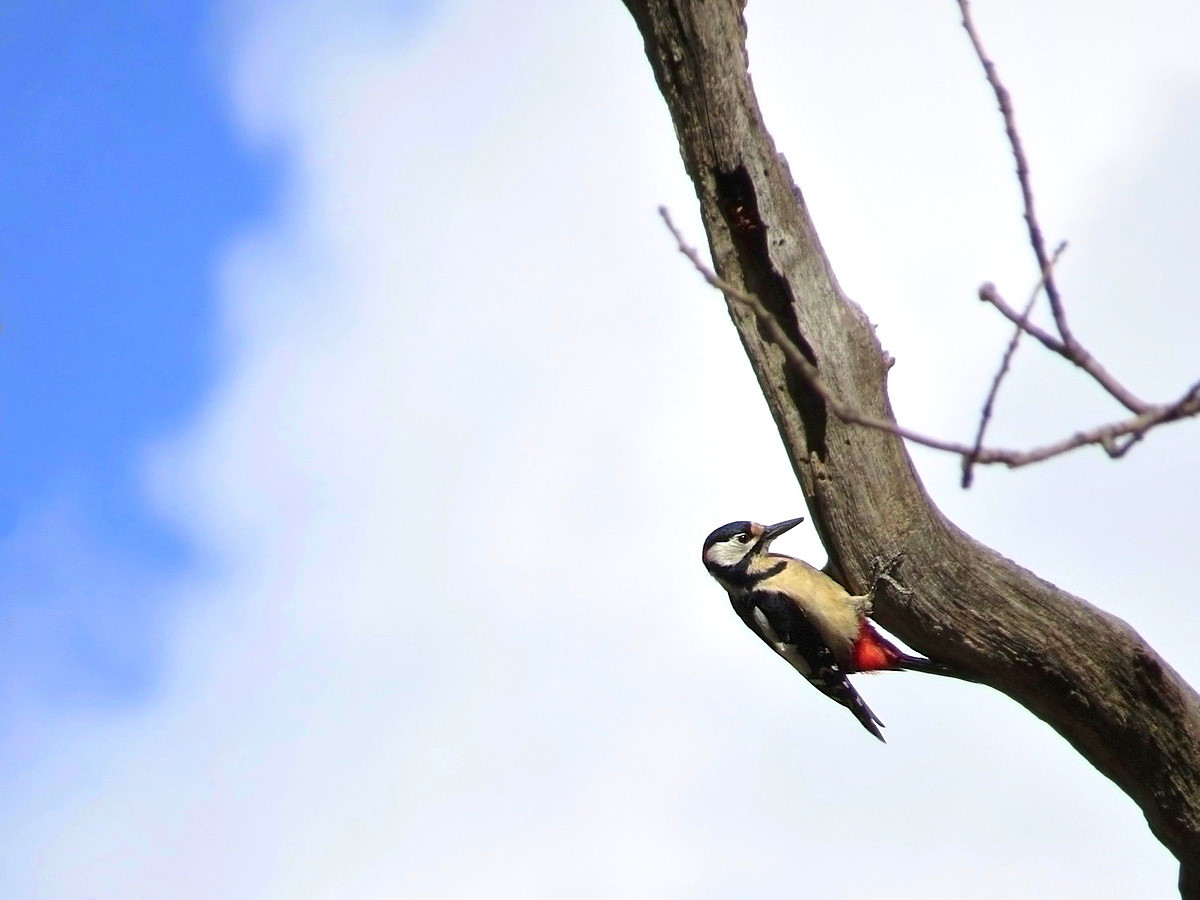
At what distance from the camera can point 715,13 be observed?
3.95 metres

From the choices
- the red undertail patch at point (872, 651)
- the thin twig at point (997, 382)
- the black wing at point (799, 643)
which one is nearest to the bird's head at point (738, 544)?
the black wing at point (799, 643)

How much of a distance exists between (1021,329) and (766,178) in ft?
5.87

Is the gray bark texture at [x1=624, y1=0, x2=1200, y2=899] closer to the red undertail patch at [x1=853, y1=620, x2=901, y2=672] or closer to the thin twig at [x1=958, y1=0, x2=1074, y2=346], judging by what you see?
the red undertail patch at [x1=853, y1=620, x2=901, y2=672]

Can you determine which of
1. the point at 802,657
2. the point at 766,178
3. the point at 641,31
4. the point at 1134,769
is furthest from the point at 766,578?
the point at 641,31

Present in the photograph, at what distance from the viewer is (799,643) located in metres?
5.87

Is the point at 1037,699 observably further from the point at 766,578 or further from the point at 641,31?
the point at 641,31

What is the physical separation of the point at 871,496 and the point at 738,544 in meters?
1.88

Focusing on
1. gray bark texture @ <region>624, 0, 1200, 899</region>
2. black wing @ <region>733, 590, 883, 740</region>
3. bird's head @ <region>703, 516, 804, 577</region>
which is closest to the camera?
gray bark texture @ <region>624, 0, 1200, 899</region>

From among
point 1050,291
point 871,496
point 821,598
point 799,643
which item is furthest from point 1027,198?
point 799,643

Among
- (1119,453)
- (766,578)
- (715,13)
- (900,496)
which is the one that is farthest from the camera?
(766,578)

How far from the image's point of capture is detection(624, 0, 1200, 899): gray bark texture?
3990 millimetres

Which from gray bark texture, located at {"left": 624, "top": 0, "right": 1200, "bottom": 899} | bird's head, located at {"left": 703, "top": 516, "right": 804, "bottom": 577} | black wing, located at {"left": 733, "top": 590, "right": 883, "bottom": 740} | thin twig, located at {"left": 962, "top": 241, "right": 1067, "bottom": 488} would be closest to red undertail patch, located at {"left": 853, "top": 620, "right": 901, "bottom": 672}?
black wing, located at {"left": 733, "top": 590, "right": 883, "bottom": 740}

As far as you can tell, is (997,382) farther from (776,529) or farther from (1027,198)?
(776,529)

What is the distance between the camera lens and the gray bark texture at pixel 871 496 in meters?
3.99
